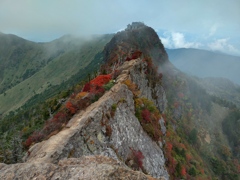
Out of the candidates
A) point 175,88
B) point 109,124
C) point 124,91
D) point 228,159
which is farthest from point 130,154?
point 175,88

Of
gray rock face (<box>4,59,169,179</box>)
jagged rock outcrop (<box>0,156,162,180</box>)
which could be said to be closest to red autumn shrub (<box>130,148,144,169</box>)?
gray rock face (<box>4,59,169,179</box>)

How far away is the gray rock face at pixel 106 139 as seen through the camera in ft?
81.1

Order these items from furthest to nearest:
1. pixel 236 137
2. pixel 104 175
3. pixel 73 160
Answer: pixel 236 137 < pixel 73 160 < pixel 104 175

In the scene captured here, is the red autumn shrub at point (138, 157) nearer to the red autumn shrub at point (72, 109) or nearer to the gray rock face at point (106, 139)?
the gray rock face at point (106, 139)

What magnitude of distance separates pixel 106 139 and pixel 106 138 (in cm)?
18

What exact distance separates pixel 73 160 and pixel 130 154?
668 inches

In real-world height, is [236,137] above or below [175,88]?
below

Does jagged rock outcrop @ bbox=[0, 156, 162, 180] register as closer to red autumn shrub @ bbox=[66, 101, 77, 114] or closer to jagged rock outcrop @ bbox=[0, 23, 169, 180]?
jagged rock outcrop @ bbox=[0, 23, 169, 180]

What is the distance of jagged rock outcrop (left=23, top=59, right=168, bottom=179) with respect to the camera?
2512cm

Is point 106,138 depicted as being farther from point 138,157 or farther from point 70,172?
point 70,172

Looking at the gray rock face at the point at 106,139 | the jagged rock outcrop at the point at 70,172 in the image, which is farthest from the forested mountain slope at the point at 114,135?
the jagged rock outcrop at the point at 70,172

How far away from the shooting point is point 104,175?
48.0 ft

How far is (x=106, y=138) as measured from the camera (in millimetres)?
31781

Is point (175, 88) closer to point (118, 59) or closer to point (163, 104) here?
point (163, 104)
